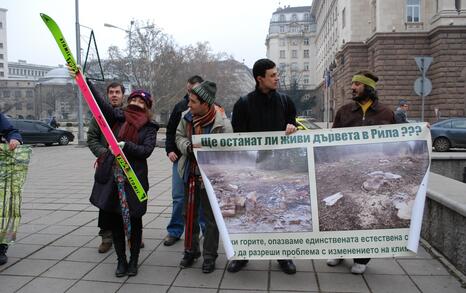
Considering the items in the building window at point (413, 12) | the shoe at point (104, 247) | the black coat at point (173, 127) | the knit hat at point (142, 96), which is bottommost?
the shoe at point (104, 247)

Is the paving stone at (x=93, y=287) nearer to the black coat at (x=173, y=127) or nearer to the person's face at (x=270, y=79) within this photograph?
the black coat at (x=173, y=127)

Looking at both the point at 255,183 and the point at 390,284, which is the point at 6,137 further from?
the point at 390,284

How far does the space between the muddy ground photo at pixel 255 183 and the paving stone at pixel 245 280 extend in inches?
18.0

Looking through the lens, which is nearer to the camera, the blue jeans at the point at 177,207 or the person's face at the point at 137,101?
the person's face at the point at 137,101

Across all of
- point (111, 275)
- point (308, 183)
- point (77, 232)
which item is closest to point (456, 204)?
point (308, 183)

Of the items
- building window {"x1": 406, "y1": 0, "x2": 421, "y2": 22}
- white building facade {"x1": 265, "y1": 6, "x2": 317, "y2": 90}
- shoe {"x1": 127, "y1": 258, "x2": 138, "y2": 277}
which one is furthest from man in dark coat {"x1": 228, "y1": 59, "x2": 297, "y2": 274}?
white building facade {"x1": 265, "y1": 6, "x2": 317, "y2": 90}

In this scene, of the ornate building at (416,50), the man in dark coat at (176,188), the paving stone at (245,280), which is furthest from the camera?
the ornate building at (416,50)

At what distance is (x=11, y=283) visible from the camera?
156 inches

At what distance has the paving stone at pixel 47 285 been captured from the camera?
150 inches

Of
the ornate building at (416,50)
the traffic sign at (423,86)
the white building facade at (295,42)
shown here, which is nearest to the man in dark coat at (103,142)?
the traffic sign at (423,86)

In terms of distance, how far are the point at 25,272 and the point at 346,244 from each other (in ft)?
9.86

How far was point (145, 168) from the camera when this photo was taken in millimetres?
4242

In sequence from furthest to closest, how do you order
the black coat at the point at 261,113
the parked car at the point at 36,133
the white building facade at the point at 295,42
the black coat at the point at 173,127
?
the white building facade at the point at 295,42, the parked car at the point at 36,133, the black coat at the point at 173,127, the black coat at the point at 261,113

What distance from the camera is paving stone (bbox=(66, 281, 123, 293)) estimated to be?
380 centimetres
